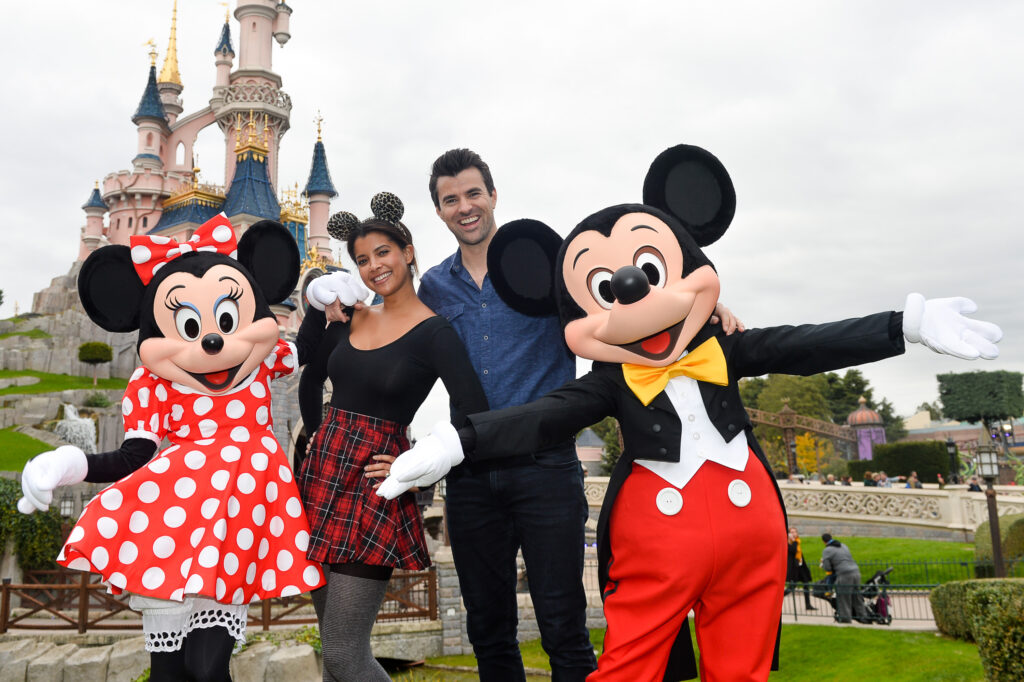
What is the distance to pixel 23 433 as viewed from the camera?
22.9 m

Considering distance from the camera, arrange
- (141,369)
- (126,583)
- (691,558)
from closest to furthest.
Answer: (691,558) < (126,583) < (141,369)

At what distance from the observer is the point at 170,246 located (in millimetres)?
3871

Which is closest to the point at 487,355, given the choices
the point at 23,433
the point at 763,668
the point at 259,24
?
the point at 763,668

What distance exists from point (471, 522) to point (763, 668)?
4.37 feet

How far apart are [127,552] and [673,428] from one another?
2.39m

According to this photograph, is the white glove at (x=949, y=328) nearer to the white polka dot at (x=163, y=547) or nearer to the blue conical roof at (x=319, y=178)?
Answer: the white polka dot at (x=163, y=547)

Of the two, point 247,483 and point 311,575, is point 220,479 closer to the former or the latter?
point 247,483

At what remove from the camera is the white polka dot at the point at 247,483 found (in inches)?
135

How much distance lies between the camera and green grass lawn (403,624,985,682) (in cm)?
832

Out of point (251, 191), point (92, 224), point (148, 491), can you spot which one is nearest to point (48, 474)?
point (148, 491)

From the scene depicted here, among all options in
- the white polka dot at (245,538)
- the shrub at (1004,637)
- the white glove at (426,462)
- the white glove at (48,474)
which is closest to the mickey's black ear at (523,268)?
the white glove at (426,462)

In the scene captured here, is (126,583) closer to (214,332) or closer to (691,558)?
(214,332)

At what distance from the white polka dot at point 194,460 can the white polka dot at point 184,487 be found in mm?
60

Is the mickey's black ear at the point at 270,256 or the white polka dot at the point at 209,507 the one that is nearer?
the white polka dot at the point at 209,507
